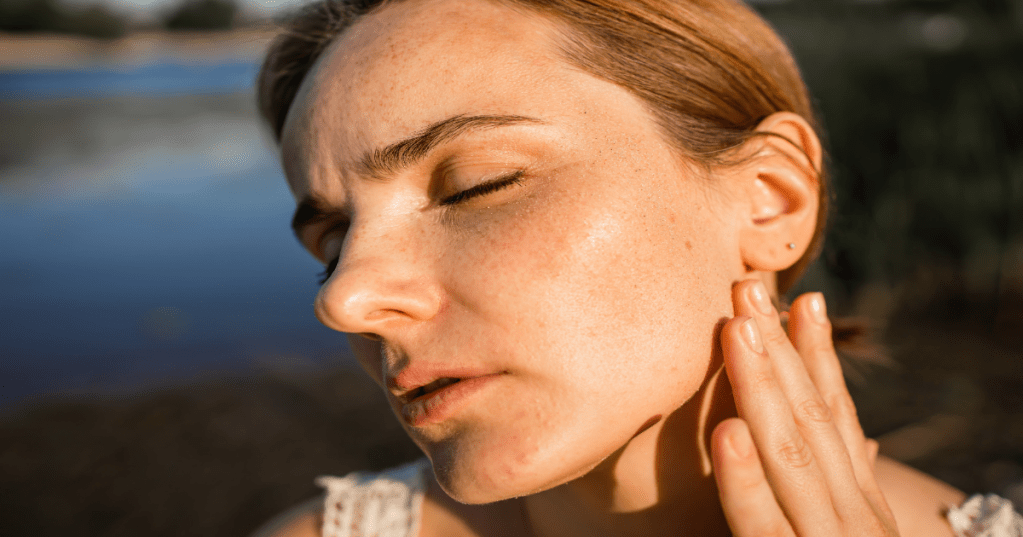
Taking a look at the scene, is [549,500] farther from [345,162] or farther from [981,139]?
[981,139]

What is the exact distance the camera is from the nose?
121cm

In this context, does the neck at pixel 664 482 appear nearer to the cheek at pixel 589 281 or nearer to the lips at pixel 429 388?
the cheek at pixel 589 281

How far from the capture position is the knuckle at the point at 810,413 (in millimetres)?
1306

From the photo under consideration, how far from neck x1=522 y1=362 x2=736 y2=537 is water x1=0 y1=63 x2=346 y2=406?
2036 mm

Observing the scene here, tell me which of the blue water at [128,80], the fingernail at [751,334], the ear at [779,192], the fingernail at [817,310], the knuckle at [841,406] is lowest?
the blue water at [128,80]

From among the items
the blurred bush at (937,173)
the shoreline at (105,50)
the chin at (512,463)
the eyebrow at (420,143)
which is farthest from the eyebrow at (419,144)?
the shoreline at (105,50)

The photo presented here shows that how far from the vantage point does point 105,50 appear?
2325 cm

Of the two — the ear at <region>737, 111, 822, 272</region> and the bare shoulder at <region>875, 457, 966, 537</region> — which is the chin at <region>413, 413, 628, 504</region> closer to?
the ear at <region>737, 111, 822, 272</region>

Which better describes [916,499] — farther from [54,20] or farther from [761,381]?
[54,20]

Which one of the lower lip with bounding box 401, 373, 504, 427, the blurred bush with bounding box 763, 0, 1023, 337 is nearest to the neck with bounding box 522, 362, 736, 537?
the lower lip with bounding box 401, 373, 504, 427

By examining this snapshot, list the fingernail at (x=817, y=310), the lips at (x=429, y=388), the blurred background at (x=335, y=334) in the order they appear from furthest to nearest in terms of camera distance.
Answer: the blurred background at (x=335, y=334)
the fingernail at (x=817, y=310)
the lips at (x=429, y=388)

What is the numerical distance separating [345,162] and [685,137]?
739mm

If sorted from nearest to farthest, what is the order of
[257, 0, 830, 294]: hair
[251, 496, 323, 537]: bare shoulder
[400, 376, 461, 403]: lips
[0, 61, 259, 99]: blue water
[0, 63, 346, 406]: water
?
[400, 376, 461, 403]: lips → [257, 0, 830, 294]: hair → [251, 496, 323, 537]: bare shoulder → [0, 63, 346, 406]: water → [0, 61, 259, 99]: blue water

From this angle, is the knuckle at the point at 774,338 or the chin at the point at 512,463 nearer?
the chin at the point at 512,463
